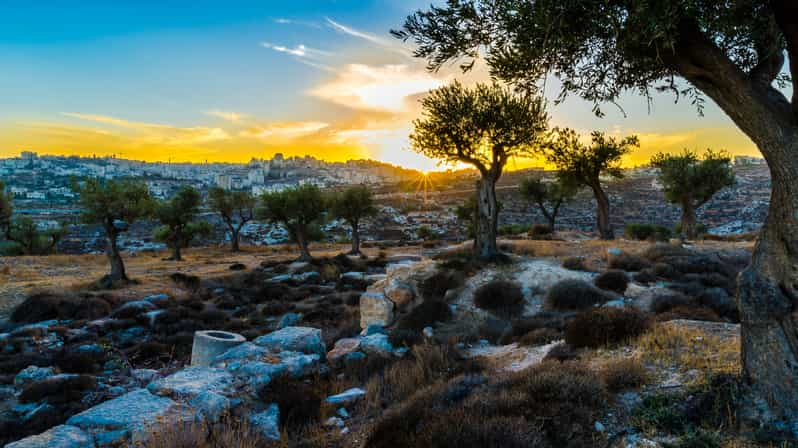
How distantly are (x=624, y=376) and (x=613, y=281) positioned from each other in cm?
1163

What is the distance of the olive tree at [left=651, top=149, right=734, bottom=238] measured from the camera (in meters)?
34.5

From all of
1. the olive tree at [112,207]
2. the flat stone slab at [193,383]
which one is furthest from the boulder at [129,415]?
the olive tree at [112,207]

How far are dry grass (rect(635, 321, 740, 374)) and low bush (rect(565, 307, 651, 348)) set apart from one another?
1.05ft

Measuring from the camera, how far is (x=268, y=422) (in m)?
6.71

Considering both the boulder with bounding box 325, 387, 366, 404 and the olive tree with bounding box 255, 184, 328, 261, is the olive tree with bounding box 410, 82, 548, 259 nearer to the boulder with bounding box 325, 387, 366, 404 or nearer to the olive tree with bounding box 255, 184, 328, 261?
the boulder with bounding box 325, 387, 366, 404

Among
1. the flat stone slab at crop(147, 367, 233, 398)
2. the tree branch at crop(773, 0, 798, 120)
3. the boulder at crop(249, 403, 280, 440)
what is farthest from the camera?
the flat stone slab at crop(147, 367, 233, 398)

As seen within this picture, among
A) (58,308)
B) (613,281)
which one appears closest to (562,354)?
(613,281)

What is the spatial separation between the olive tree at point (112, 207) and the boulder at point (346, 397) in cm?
2458

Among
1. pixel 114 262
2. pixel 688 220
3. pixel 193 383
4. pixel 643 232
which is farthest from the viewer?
pixel 643 232

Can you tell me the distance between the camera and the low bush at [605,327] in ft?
27.9

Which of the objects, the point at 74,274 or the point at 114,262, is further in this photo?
the point at 74,274

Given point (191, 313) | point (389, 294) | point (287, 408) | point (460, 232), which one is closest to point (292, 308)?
point (191, 313)

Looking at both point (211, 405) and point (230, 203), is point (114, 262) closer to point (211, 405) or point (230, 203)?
point (211, 405)

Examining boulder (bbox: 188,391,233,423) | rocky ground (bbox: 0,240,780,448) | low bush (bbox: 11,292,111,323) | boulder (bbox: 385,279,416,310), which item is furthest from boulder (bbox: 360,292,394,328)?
low bush (bbox: 11,292,111,323)
